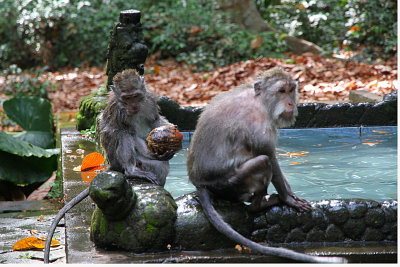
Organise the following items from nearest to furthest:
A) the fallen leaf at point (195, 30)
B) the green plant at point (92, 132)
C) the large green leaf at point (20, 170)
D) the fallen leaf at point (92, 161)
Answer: the fallen leaf at point (92, 161) < the large green leaf at point (20, 170) < the green plant at point (92, 132) < the fallen leaf at point (195, 30)

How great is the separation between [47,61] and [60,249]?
1311 centimetres

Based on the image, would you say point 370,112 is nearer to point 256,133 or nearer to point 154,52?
point 256,133

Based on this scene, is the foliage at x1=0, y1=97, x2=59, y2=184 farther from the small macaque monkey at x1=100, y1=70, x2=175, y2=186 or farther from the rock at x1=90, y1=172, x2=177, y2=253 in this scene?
the rock at x1=90, y1=172, x2=177, y2=253

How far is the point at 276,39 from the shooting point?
1659cm

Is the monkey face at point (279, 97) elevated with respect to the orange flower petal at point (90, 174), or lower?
elevated

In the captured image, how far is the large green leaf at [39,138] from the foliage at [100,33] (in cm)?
676

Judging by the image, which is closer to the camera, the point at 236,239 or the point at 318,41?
the point at 236,239

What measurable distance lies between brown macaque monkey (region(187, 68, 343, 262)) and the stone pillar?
10.5 feet

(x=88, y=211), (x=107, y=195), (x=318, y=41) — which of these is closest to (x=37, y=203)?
(x=88, y=211)

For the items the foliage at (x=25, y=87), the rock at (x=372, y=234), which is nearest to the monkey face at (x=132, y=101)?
the rock at (x=372, y=234)

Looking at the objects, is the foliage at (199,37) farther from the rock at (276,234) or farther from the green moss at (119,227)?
the green moss at (119,227)

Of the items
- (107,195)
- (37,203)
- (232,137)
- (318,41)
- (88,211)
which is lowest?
(37,203)

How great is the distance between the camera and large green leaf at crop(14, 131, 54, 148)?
9516 mm

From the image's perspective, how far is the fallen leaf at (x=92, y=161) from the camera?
602 centimetres
